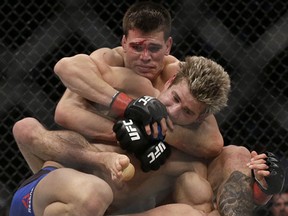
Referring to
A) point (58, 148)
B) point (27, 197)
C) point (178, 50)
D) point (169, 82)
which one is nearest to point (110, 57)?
point (169, 82)

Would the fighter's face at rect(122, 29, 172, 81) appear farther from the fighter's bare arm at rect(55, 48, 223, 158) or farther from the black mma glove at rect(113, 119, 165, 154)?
the black mma glove at rect(113, 119, 165, 154)

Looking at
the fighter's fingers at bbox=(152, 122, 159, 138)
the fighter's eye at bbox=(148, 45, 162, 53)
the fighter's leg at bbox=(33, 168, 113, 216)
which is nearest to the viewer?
the fighter's leg at bbox=(33, 168, 113, 216)

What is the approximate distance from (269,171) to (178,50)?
4.29 feet

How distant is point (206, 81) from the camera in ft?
5.71

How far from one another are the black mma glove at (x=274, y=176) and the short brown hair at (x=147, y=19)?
0.46 meters

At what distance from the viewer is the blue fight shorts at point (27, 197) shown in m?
1.77

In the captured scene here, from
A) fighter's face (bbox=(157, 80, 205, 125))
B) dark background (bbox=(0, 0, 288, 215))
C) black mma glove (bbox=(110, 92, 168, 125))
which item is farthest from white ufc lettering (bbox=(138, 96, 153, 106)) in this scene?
dark background (bbox=(0, 0, 288, 215))

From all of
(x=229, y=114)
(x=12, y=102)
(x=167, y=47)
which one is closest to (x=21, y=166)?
(x=12, y=102)

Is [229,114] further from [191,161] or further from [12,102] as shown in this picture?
[191,161]

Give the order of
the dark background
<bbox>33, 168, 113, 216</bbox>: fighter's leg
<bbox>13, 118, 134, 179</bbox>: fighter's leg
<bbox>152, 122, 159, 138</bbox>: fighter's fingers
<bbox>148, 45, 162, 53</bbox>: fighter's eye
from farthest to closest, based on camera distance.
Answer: the dark background < <bbox>148, 45, 162, 53</bbox>: fighter's eye < <bbox>13, 118, 134, 179</bbox>: fighter's leg < <bbox>152, 122, 159, 138</bbox>: fighter's fingers < <bbox>33, 168, 113, 216</bbox>: fighter's leg

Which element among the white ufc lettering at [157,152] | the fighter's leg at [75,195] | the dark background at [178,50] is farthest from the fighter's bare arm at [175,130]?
the dark background at [178,50]

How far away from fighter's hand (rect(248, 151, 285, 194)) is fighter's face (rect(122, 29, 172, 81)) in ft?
1.27

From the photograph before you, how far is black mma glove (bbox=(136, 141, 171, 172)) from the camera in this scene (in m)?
1.68

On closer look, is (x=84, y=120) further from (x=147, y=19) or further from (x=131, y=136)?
(x=147, y=19)
